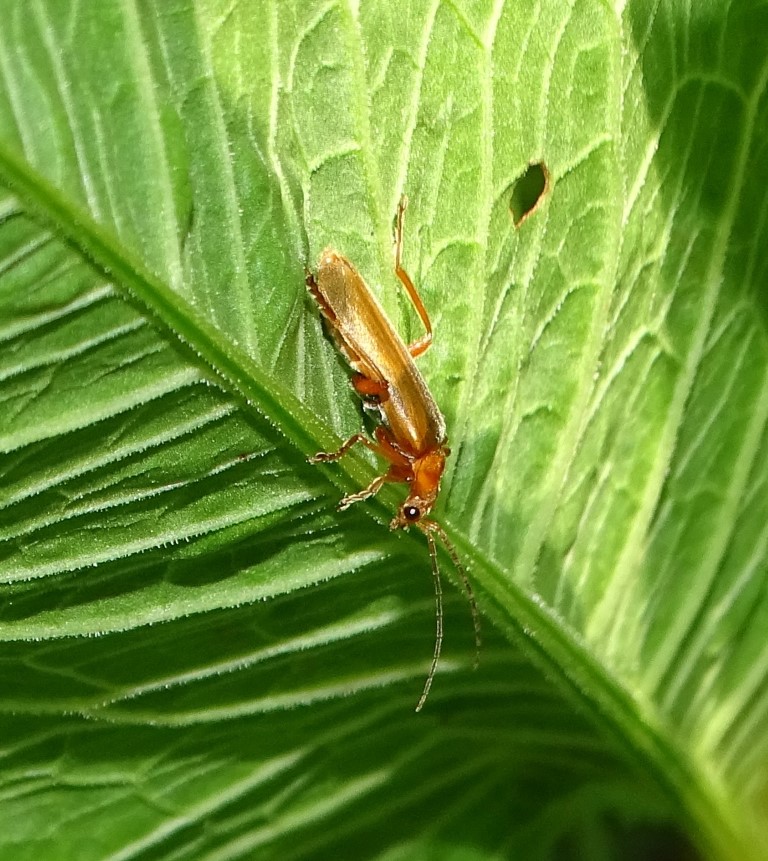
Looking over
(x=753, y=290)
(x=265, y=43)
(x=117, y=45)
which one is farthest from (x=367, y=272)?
(x=753, y=290)

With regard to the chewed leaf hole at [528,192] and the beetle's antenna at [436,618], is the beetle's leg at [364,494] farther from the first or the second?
the chewed leaf hole at [528,192]


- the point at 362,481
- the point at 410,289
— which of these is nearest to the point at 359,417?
the point at 362,481

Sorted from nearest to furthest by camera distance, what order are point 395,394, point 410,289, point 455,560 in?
point 410,289 < point 455,560 < point 395,394

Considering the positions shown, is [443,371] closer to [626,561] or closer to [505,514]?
[505,514]

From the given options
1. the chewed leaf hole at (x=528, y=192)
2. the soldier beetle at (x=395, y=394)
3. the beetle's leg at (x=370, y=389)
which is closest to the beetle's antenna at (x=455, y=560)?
the soldier beetle at (x=395, y=394)

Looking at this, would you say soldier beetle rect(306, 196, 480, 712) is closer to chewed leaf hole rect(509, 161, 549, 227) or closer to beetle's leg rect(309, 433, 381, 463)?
beetle's leg rect(309, 433, 381, 463)

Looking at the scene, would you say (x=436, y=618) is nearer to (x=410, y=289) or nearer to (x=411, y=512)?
(x=411, y=512)
